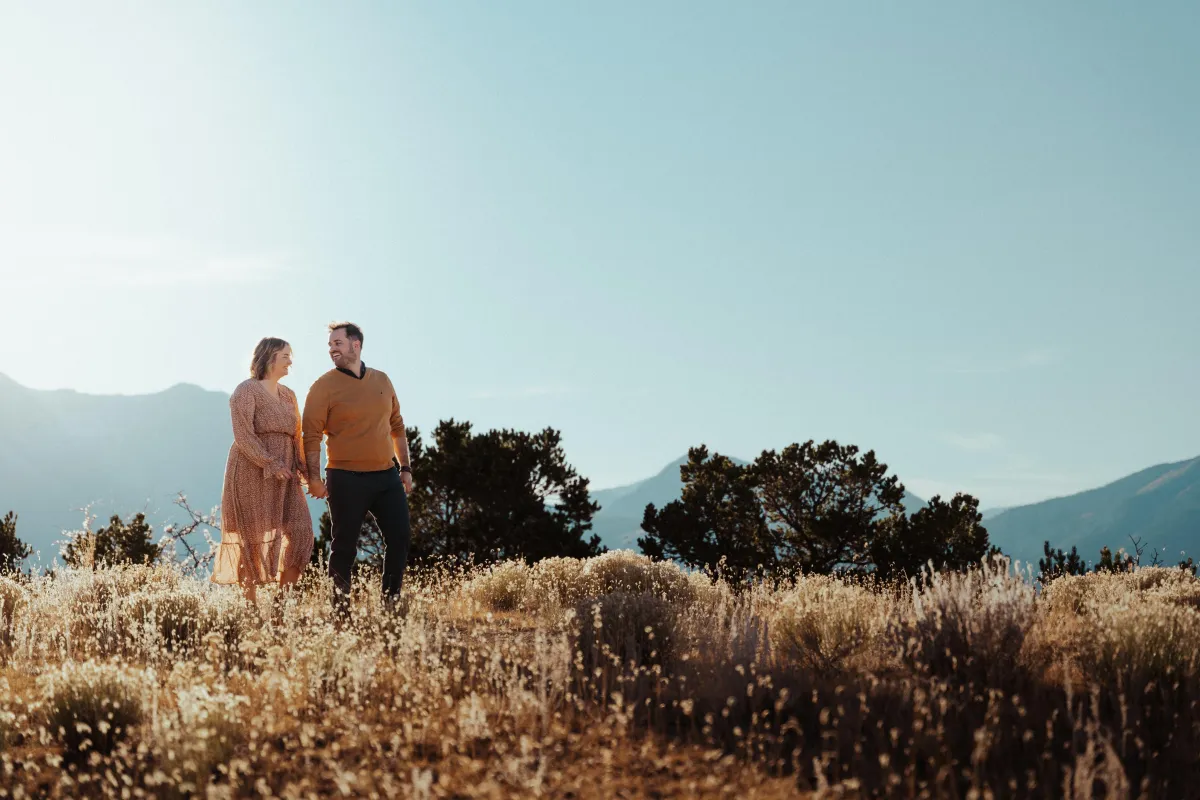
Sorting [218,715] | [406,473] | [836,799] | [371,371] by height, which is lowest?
[836,799]

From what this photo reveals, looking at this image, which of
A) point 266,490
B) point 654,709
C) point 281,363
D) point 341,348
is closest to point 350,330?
point 341,348

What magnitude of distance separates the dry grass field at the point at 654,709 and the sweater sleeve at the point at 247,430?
1.19m

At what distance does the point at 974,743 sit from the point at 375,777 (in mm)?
2204

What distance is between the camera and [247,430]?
6250mm

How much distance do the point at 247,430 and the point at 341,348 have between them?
929 mm

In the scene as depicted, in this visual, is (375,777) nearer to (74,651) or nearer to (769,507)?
(74,651)

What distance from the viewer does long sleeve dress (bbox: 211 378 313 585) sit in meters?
6.31

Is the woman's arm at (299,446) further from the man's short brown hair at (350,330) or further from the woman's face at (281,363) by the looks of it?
the man's short brown hair at (350,330)

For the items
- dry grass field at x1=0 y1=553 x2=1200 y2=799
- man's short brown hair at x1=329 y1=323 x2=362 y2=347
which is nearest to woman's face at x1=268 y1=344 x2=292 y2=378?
man's short brown hair at x1=329 y1=323 x2=362 y2=347

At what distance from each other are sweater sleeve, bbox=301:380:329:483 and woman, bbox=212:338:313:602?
0.20 metres

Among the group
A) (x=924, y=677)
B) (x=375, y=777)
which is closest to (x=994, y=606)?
(x=924, y=677)

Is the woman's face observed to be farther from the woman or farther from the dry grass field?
the dry grass field

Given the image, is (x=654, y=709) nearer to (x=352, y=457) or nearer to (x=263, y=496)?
(x=352, y=457)

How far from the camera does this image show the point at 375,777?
3.14 m
